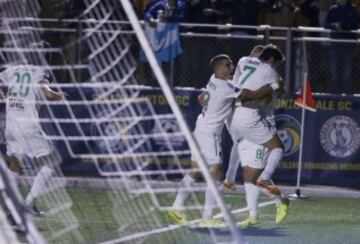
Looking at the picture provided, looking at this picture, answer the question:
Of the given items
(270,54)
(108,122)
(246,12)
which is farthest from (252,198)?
(108,122)

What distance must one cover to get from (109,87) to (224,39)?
998 cm

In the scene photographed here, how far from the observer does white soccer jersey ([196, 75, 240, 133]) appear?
14.4 m

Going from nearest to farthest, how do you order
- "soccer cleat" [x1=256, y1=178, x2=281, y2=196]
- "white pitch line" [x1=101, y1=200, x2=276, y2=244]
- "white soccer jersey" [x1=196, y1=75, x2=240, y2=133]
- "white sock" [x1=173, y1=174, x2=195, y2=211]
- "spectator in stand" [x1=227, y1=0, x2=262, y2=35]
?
1. "white pitch line" [x1=101, y1=200, x2=276, y2=244]
2. "white sock" [x1=173, y1=174, x2=195, y2=211]
3. "white soccer jersey" [x1=196, y1=75, x2=240, y2=133]
4. "soccer cleat" [x1=256, y1=178, x2=281, y2=196]
5. "spectator in stand" [x1=227, y1=0, x2=262, y2=35]

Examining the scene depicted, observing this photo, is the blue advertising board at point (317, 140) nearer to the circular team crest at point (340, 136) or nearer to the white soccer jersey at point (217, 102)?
the circular team crest at point (340, 136)

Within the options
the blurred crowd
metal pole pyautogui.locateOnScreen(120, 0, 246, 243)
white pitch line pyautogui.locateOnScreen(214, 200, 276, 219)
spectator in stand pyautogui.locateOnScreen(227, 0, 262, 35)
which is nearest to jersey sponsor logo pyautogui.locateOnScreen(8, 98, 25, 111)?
white pitch line pyautogui.locateOnScreen(214, 200, 276, 219)

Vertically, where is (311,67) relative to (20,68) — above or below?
below

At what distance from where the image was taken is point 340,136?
59.7 ft

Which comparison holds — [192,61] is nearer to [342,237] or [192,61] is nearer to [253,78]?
[253,78]

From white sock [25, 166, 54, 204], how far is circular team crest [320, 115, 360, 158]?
5.55 m

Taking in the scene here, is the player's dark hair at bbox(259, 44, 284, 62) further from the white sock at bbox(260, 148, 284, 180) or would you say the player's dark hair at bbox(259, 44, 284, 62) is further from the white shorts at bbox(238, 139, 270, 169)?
the white sock at bbox(260, 148, 284, 180)

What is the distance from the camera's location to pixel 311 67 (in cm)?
1834

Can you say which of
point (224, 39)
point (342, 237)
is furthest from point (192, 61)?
point (342, 237)

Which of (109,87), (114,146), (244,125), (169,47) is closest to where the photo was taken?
(109,87)

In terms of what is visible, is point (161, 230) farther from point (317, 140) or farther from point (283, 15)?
point (283, 15)
